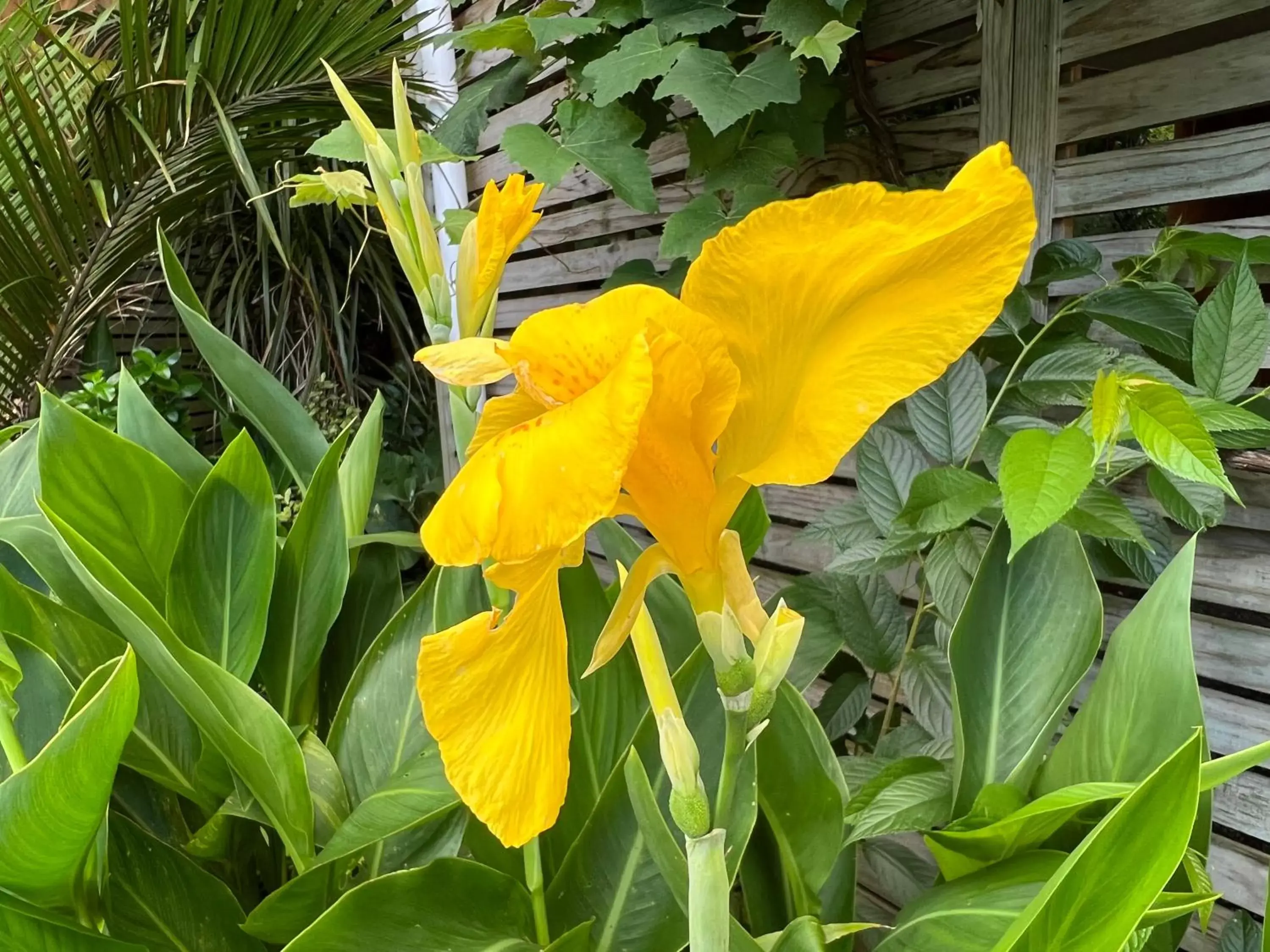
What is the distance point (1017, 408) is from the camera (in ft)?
2.57

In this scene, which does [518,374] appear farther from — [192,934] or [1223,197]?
[1223,197]

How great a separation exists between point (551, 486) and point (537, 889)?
32 cm

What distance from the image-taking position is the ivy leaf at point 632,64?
0.83m

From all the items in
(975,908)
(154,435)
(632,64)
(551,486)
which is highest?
(632,64)

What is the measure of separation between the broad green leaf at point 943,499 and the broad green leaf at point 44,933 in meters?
0.55

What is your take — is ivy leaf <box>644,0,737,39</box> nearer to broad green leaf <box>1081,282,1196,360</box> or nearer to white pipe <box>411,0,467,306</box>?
broad green leaf <box>1081,282,1196,360</box>

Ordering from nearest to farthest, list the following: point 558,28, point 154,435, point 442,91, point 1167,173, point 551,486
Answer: point 551,486
point 154,435
point 1167,173
point 558,28
point 442,91

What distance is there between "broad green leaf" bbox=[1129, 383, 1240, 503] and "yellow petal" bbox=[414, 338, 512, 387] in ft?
1.43

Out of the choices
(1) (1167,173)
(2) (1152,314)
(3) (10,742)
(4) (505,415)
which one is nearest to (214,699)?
(3) (10,742)

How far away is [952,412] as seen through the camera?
72 centimetres

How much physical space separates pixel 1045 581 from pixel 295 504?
1.41 m

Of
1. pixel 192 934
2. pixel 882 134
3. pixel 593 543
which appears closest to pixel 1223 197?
pixel 882 134

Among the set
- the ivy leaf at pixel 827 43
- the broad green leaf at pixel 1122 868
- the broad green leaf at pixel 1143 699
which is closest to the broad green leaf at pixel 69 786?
the broad green leaf at pixel 1122 868

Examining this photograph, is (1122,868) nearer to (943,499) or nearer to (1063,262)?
(943,499)
